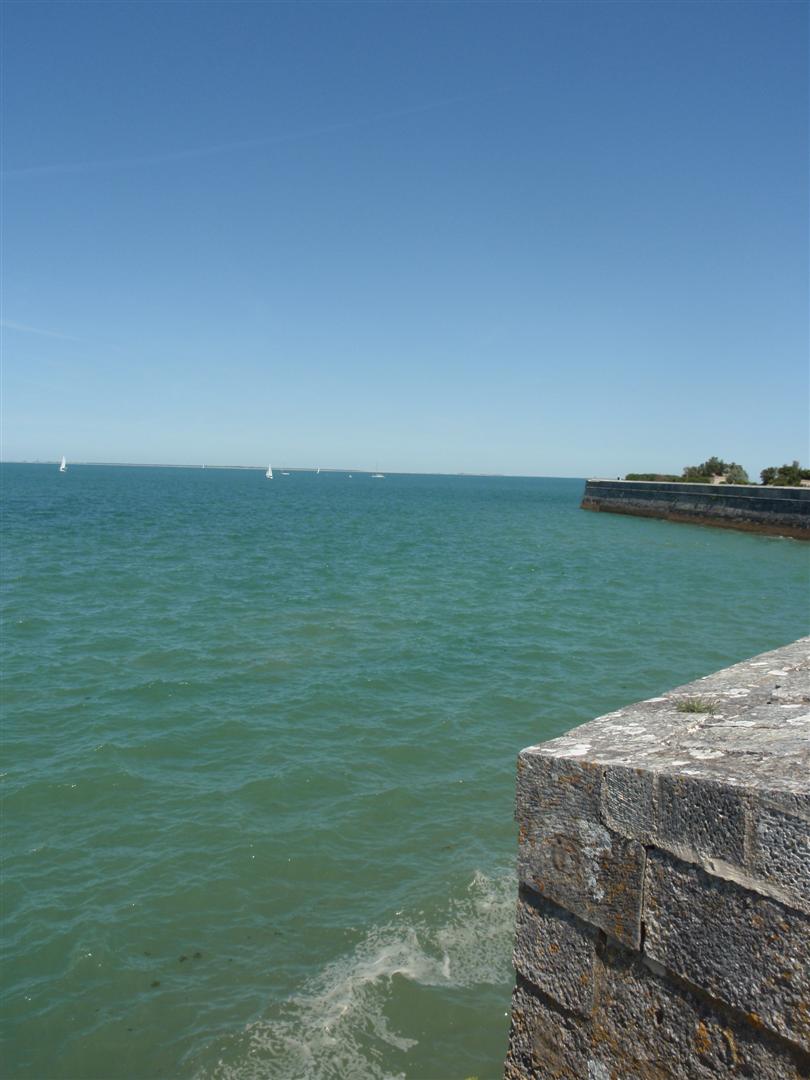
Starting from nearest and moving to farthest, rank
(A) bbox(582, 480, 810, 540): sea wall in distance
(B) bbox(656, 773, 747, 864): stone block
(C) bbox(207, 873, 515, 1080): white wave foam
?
1. (B) bbox(656, 773, 747, 864): stone block
2. (C) bbox(207, 873, 515, 1080): white wave foam
3. (A) bbox(582, 480, 810, 540): sea wall in distance

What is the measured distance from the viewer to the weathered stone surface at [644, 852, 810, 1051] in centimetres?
166

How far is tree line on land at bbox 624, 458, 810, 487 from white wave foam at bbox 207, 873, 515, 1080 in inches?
1813

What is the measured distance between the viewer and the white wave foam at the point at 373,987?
426 cm

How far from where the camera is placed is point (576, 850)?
7.04 ft

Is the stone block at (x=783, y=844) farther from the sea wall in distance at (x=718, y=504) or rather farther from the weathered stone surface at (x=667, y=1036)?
the sea wall in distance at (x=718, y=504)

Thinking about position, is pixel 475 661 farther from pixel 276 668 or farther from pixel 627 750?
pixel 627 750

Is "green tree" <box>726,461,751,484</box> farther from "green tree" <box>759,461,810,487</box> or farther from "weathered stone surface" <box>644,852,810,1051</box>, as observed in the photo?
"weathered stone surface" <box>644,852,810,1051</box>

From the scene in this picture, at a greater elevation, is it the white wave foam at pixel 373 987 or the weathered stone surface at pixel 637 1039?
the weathered stone surface at pixel 637 1039

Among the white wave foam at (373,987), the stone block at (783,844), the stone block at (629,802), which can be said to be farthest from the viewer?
the white wave foam at (373,987)

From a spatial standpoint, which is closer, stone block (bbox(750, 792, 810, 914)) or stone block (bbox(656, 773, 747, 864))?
stone block (bbox(750, 792, 810, 914))

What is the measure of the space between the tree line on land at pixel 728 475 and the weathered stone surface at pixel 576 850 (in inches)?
1920

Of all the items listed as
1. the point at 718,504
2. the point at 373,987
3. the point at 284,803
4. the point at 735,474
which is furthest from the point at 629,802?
the point at 735,474

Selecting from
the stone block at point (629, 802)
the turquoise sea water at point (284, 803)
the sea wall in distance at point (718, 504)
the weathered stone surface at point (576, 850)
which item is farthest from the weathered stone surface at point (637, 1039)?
the sea wall in distance at point (718, 504)

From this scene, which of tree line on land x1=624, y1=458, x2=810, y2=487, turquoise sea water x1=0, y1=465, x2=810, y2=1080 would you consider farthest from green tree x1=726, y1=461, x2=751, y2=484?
turquoise sea water x1=0, y1=465, x2=810, y2=1080
